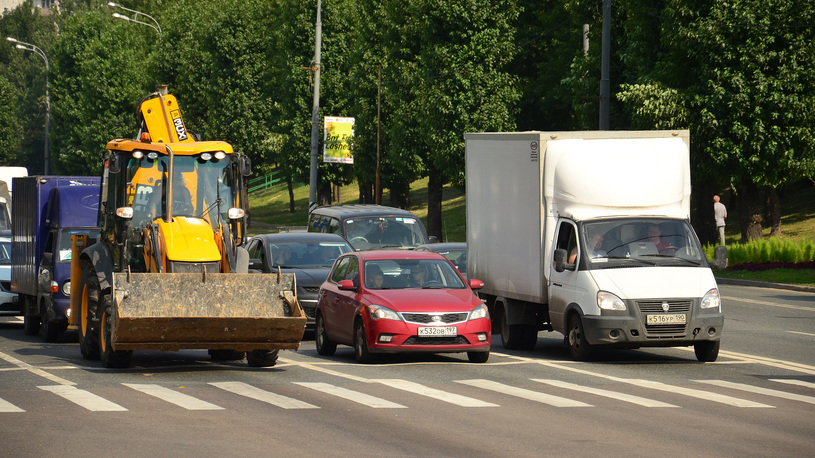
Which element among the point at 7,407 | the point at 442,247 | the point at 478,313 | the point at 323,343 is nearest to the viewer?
the point at 7,407

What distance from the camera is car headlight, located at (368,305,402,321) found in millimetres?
16359

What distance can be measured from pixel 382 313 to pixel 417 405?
4.16m

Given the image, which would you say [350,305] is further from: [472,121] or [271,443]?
[472,121]

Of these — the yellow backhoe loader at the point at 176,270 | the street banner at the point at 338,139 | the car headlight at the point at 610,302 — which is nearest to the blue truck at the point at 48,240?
the yellow backhoe loader at the point at 176,270

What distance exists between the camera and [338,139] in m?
48.2

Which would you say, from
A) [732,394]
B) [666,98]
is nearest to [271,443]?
[732,394]

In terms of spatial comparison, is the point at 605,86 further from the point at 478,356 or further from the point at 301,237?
the point at 478,356

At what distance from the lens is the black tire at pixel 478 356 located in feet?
54.8

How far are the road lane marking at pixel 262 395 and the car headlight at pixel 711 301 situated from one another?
6.14 meters

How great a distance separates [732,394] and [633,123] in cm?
2807

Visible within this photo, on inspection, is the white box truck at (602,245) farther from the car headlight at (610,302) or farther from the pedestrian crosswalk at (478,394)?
the pedestrian crosswalk at (478,394)

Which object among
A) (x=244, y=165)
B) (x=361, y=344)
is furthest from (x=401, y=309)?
(x=244, y=165)

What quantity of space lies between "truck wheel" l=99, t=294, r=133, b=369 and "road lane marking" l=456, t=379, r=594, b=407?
13.8ft

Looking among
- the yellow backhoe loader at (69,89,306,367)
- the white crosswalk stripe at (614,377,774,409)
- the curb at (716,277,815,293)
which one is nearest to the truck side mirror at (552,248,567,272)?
the white crosswalk stripe at (614,377,774,409)
